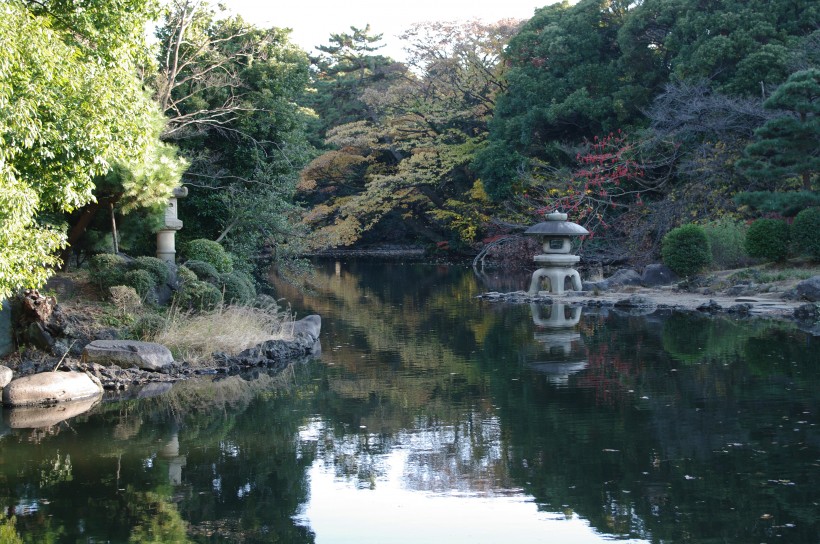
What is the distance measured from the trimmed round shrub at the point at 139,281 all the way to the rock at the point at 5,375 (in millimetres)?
3710

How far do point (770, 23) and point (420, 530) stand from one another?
76.6ft

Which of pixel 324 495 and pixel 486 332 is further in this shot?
pixel 486 332

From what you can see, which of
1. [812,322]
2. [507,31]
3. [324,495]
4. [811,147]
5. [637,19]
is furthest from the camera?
[507,31]

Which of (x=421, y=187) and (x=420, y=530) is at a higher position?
(x=421, y=187)

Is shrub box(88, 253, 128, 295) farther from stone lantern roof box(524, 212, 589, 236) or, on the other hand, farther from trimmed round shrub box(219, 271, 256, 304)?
stone lantern roof box(524, 212, 589, 236)

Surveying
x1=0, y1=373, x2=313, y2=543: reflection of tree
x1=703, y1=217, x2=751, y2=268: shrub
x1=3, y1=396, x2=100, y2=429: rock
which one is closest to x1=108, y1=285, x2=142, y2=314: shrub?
x1=3, y1=396, x2=100, y2=429: rock

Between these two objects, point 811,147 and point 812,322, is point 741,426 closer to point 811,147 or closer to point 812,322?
point 812,322

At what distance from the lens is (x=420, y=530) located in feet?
19.9

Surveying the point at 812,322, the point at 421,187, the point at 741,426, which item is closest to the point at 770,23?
the point at 812,322

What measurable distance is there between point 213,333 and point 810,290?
11520 millimetres

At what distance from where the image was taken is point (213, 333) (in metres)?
13.3

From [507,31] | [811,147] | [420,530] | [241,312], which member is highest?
[507,31]

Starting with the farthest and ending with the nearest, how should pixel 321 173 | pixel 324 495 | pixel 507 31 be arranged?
pixel 321 173
pixel 507 31
pixel 324 495

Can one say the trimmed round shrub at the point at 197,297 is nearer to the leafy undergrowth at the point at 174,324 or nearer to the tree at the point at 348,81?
the leafy undergrowth at the point at 174,324
